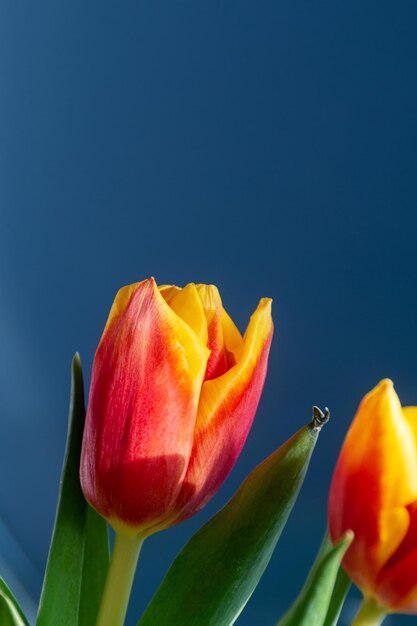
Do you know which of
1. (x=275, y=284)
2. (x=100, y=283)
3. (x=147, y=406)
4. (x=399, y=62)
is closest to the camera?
(x=147, y=406)

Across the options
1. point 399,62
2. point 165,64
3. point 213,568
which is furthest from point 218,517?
point 165,64

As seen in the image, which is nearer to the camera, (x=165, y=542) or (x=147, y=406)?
(x=147, y=406)

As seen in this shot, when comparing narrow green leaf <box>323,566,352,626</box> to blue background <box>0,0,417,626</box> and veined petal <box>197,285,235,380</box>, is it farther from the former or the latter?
blue background <box>0,0,417,626</box>

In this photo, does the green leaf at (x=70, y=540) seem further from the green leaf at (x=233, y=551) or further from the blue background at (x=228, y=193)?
the blue background at (x=228, y=193)

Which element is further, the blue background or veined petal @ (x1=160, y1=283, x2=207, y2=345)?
the blue background

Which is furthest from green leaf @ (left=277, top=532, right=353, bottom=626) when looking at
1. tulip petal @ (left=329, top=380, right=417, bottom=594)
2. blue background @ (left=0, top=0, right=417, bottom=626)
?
blue background @ (left=0, top=0, right=417, bottom=626)

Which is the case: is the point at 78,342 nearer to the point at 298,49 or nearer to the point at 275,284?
the point at 275,284

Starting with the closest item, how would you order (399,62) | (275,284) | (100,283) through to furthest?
(399,62) < (275,284) < (100,283)
